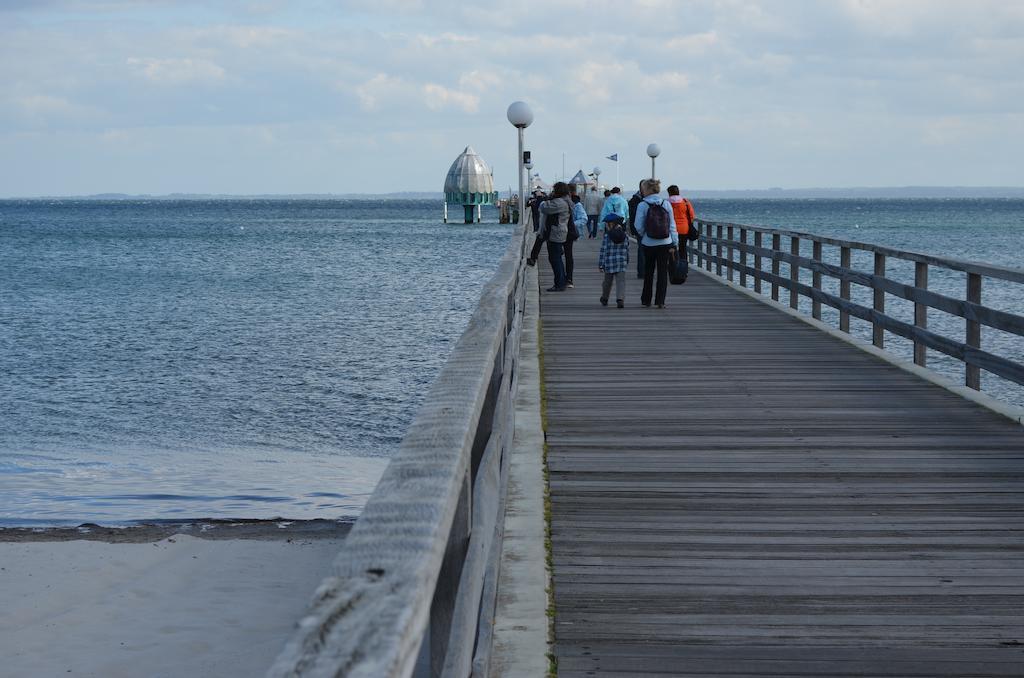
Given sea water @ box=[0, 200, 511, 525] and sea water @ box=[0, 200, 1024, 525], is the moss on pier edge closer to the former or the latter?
sea water @ box=[0, 200, 1024, 525]

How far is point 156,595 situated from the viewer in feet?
32.9

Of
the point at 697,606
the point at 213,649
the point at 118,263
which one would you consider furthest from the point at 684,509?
the point at 118,263

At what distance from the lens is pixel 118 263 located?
69938mm

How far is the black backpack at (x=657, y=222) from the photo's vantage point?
14.8 m

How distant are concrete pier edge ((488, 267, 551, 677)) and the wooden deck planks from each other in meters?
0.08

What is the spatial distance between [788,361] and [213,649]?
207 inches

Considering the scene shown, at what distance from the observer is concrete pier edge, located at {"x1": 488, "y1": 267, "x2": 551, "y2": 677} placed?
3902 millimetres

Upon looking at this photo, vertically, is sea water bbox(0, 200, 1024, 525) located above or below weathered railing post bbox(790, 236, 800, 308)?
below

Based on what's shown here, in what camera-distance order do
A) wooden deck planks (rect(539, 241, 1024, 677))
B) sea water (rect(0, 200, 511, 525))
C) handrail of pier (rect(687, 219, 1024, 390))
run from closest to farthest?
wooden deck planks (rect(539, 241, 1024, 677))
handrail of pier (rect(687, 219, 1024, 390))
sea water (rect(0, 200, 511, 525))

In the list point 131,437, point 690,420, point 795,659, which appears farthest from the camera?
point 131,437

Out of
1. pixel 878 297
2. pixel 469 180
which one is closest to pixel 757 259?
pixel 878 297

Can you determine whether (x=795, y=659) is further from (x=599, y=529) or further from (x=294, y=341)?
(x=294, y=341)

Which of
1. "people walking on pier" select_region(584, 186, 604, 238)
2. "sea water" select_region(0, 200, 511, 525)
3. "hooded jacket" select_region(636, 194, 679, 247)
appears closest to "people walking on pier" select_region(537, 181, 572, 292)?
"hooded jacket" select_region(636, 194, 679, 247)

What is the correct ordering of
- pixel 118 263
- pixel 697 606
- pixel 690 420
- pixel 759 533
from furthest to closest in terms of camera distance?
1. pixel 118 263
2. pixel 690 420
3. pixel 759 533
4. pixel 697 606
